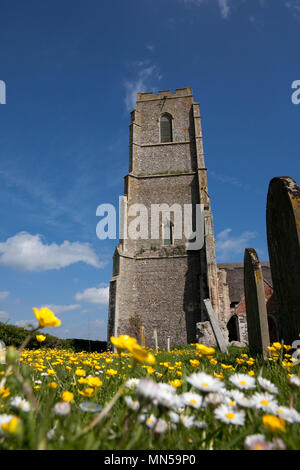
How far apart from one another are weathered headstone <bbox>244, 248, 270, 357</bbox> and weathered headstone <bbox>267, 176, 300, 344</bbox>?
26cm

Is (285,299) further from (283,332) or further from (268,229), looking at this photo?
(268,229)

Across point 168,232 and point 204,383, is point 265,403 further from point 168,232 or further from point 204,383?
point 168,232

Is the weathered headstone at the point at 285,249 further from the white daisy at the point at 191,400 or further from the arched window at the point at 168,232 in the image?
the arched window at the point at 168,232

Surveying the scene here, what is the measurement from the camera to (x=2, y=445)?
2.78 ft

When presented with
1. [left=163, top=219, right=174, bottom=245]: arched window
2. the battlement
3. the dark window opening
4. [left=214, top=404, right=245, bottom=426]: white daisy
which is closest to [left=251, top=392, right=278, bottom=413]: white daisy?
[left=214, top=404, right=245, bottom=426]: white daisy

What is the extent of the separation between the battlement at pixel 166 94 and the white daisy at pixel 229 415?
2590cm

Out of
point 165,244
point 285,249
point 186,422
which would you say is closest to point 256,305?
point 285,249

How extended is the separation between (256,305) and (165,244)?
48.4 ft

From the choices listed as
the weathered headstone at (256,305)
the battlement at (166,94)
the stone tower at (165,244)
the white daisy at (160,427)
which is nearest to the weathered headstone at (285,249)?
the weathered headstone at (256,305)

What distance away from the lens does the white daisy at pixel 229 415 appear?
2.99ft

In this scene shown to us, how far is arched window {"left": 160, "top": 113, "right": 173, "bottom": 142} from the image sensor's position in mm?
22984

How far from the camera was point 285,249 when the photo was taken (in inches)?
162
